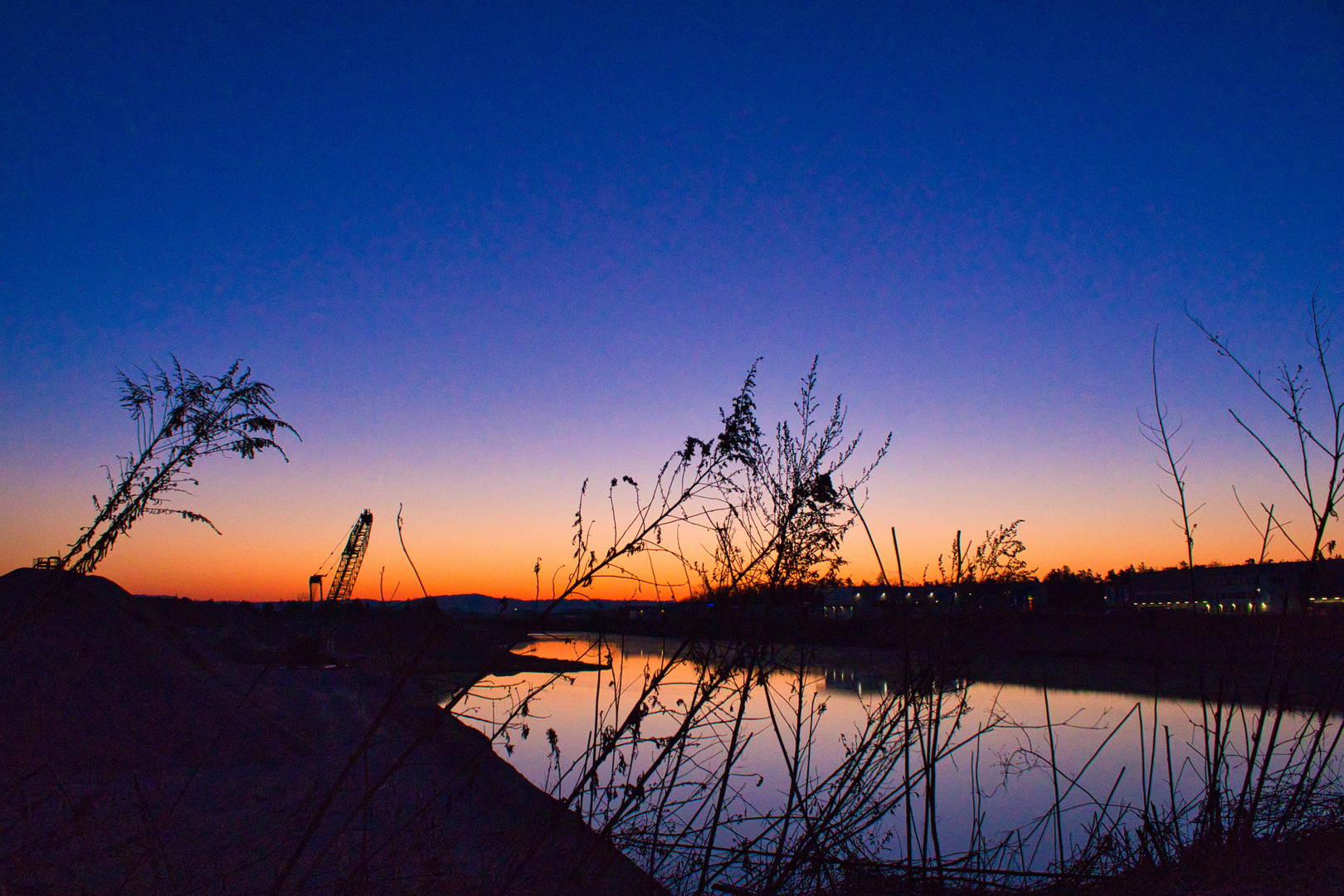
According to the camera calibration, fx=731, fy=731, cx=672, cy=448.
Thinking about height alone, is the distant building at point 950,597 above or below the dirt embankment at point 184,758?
above

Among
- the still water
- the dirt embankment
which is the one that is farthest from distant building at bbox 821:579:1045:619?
the dirt embankment

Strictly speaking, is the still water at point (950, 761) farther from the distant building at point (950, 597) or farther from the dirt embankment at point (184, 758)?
the dirt embankment at point (184, 758)

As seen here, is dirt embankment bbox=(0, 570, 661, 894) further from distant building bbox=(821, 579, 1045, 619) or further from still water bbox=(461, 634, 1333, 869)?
distant building bbox=(821, 579, 1045, 619)

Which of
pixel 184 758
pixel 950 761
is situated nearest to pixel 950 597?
pixel 184 758

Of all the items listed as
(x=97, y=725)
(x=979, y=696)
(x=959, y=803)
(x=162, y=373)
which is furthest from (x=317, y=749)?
(x=979, y=696)

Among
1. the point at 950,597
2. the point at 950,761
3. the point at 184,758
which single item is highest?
the point at 950,597

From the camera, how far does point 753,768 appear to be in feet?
44.1

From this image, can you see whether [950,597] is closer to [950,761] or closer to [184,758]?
[184,758]

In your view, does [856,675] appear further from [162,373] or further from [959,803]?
[162,373]

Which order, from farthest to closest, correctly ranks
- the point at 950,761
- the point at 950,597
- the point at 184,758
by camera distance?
the point at 950,761 → the point at 184,758 → the point at 950,597

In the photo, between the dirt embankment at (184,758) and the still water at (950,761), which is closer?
the still water at (950,761)

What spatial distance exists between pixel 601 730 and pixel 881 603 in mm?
1401

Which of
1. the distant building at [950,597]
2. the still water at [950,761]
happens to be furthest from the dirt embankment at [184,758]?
the distant building at [950,597]

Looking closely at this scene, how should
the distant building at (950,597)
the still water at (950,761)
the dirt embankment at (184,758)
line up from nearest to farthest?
1. the distant building at (950,597)
2. the still water at (950,761)
3. the dirt embankment at (184,758)
